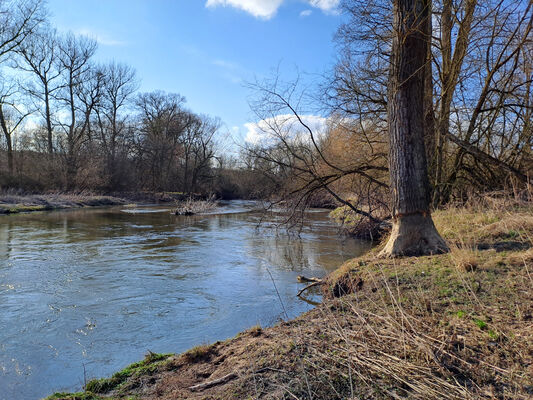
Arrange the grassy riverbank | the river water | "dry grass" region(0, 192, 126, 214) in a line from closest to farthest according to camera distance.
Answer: the grassy riverbank → the river water → "dry grass" region(0, 192, 126, 214)

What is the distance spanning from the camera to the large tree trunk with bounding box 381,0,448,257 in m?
6.43

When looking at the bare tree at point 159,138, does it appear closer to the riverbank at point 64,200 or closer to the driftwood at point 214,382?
the riverbank at point 64,200

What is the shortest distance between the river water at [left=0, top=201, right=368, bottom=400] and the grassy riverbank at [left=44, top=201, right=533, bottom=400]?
915 millimetres

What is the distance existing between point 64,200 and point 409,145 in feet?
97.6

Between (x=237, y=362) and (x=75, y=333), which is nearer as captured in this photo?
(x=237, y=362)

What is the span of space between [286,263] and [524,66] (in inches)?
304

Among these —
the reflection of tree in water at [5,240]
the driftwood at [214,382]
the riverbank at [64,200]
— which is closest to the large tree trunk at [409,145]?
the driftwood at [214,382]

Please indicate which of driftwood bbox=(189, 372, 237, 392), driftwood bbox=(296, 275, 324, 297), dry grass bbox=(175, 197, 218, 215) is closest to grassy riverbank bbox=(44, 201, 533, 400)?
driftwood bbox=(189, 372, 237, 392)

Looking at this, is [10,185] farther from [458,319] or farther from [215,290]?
[458,319]

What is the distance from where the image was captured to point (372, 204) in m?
10.8

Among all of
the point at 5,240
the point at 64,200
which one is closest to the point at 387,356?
the point at 5,240

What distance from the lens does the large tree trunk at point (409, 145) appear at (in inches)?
253

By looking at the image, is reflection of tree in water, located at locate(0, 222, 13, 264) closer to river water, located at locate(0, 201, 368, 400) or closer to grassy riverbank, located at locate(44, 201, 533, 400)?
river water, located at locate(0, 201, 368, 400)

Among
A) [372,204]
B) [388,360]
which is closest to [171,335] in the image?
[388,360]
